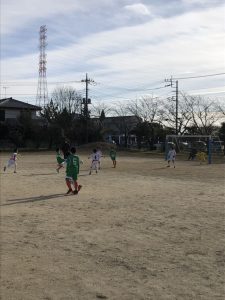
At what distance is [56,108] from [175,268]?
5328cm

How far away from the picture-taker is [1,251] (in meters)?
6.87

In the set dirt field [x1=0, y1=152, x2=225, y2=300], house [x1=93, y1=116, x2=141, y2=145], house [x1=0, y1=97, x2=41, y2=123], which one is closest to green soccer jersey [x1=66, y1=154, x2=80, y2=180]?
dirt field [x1=0, y1=152, x2=225, y2=300]

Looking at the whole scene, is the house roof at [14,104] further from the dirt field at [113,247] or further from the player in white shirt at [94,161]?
the dirt field at [113,247]

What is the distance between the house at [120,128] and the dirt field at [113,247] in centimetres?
4366

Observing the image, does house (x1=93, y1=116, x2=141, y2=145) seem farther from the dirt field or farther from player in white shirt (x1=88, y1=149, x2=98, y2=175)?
the dirt field

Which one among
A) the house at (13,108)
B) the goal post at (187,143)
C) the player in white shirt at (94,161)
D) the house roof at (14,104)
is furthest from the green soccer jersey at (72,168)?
the house roof at (14,104)

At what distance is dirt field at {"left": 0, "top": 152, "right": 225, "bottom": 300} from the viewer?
5.20 meters

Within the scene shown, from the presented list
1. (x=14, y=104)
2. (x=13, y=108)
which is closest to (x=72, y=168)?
(x=13, y=108)

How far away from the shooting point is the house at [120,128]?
191ft

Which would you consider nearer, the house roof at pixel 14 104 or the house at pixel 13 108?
the house at pixel 13 108

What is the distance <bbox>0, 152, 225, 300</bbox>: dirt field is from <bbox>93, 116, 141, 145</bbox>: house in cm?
4366

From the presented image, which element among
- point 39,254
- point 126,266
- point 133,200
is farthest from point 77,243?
point 133,200

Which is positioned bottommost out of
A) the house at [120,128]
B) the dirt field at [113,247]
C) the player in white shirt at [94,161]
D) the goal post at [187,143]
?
the dirt field at [113,247]

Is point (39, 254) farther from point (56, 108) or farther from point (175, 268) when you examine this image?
point (56, 108)
